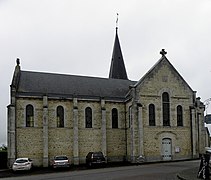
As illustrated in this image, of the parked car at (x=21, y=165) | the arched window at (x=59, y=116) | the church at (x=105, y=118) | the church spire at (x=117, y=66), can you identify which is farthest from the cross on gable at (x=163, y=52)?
the parked car at (x=21, y=165)

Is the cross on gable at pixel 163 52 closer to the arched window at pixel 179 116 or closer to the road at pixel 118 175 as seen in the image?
the arched window at pixel 179 116

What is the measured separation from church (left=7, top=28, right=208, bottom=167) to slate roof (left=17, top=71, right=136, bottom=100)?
0.10 m

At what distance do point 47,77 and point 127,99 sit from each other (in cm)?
970

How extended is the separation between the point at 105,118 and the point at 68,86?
5.70 metres

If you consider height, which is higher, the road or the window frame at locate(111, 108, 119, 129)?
the window frame at locate(111, 108, 119, 129)

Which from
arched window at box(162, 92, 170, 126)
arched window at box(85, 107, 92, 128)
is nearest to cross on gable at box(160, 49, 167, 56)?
arched window at box(162, 92, 170, 126)

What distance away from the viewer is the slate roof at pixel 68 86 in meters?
37.9

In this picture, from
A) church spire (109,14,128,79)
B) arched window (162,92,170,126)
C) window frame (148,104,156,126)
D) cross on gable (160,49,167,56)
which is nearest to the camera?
window frame (148,104,156,126)

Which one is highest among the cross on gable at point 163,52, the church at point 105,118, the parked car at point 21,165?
the cross on gable at point 163,52

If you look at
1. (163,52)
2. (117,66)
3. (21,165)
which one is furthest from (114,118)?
(117,66)

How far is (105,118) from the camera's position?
39062 mm

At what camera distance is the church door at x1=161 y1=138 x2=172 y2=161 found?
3838 cm

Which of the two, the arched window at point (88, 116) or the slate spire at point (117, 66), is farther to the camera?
the slate spire at point (117, 66)

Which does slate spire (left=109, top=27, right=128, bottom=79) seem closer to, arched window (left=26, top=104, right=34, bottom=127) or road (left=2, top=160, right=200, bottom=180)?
arched window (left=26, top=104, right=34, bottom=127)
